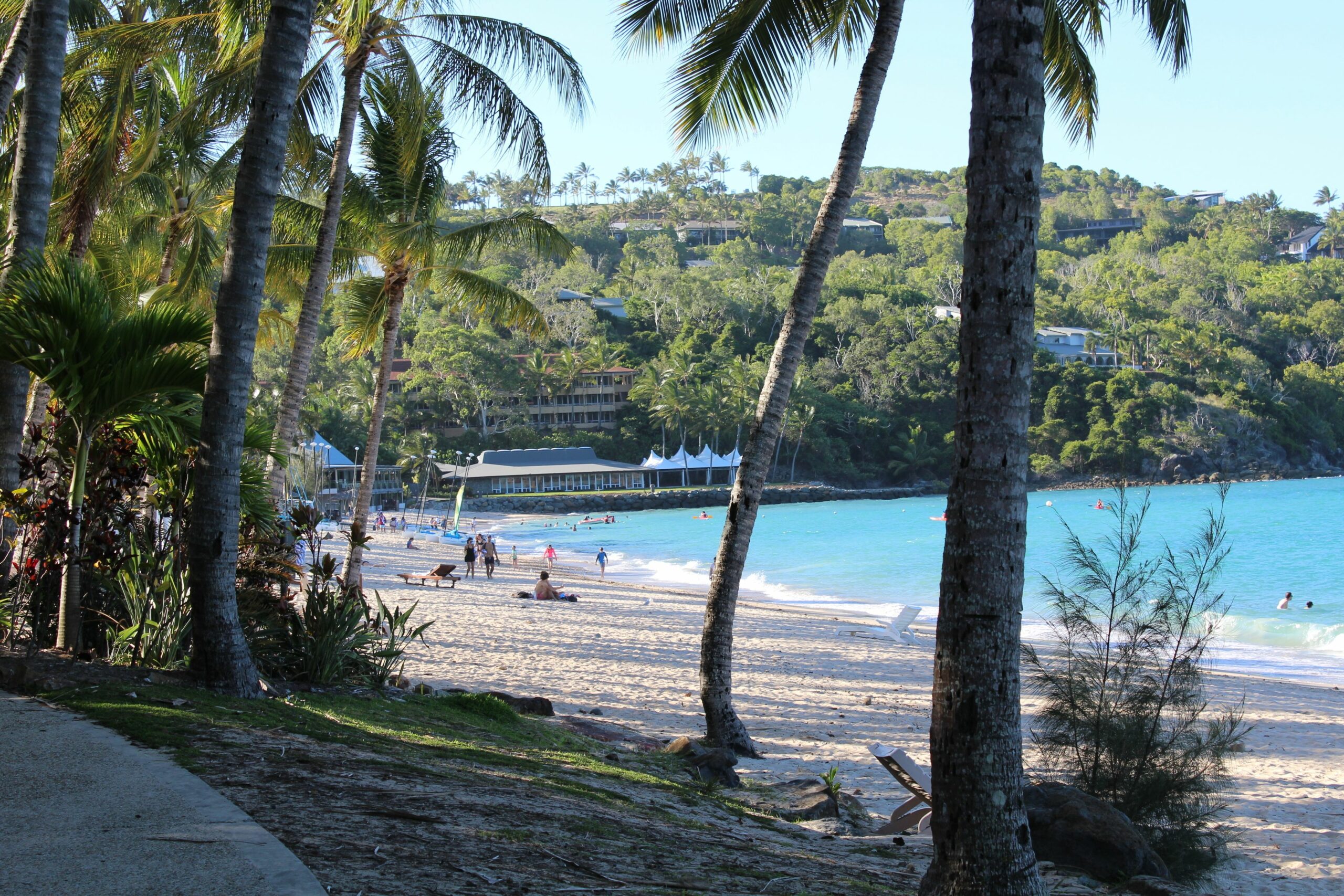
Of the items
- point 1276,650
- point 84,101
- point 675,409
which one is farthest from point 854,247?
point 84,101

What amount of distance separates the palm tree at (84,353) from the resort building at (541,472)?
55652mm

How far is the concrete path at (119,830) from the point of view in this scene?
102 inches

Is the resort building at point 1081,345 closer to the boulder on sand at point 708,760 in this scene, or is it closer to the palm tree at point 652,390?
the palm tree at point 652,390

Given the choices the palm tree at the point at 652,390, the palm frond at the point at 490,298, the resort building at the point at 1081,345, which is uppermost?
the resort building at the point at 1081,345

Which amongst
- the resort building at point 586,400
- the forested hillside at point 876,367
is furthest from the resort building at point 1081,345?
the resort building at point 586,400

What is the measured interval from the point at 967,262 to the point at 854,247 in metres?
124

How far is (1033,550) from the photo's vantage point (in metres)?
39.4

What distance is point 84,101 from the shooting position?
34.1ft

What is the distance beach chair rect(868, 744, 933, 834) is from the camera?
18.9 ft

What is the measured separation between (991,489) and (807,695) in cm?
833

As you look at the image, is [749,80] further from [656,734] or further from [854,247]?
[854,247]

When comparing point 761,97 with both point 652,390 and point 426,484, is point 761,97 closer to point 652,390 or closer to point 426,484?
point 426,484

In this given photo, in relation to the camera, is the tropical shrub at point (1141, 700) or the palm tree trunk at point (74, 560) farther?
the tropical shrub at point (1141, 700)

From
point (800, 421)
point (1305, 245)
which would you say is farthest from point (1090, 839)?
point (1305, 245)
